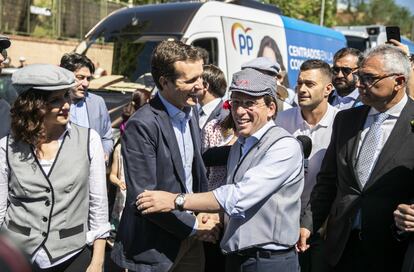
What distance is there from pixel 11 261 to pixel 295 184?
1970 mm

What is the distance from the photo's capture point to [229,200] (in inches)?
103

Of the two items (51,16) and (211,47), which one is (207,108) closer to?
(211,47)

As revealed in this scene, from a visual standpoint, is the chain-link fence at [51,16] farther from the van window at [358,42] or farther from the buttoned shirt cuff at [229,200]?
the buttoned shirt cuff at [229,200]

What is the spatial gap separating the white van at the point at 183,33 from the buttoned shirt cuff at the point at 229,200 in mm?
5491

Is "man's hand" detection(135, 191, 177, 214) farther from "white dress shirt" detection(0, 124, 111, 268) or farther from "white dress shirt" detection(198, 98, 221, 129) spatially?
"white dress shirt" detection(198, 98, 221, 129)

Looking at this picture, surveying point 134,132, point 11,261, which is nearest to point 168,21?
point 134,132

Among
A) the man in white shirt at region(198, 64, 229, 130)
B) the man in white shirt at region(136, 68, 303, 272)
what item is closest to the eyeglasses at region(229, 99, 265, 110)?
the man in white shirt at region(136, 68, 303, 272)

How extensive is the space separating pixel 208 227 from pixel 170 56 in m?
0.96

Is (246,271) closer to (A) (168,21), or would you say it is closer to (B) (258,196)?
(B) (258,196)

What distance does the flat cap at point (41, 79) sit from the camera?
258cm

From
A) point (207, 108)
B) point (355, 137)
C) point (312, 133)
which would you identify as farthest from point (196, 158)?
point (207, 108)

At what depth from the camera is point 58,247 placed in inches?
103

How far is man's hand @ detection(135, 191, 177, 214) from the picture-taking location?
8.55 feet

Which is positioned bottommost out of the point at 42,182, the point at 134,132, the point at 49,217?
the point at 49,217
